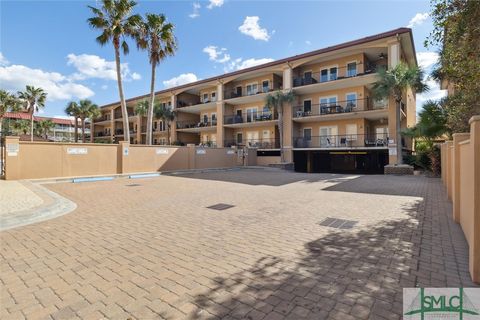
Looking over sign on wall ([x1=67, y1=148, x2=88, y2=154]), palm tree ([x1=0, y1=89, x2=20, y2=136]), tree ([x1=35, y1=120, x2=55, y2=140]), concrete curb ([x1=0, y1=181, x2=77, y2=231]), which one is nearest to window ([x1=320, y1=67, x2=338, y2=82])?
sign on wall ([x1=67, y1=148, x2=88, y2=154])

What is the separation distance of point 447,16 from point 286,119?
2106cm

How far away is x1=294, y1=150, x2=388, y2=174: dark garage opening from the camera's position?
26.3 metres

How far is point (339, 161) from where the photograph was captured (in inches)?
1137

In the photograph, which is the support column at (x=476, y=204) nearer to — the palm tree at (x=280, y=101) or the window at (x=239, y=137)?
the palm tree at (x=280, y=101)

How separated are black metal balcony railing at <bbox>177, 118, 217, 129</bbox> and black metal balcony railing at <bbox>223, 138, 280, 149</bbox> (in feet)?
11.8

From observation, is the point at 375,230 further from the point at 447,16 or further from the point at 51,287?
the point at 51,287

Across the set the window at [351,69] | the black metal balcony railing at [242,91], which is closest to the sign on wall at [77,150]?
the black metal balcony railing at [242,91]

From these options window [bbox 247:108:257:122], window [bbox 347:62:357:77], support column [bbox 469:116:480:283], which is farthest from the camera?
window [bbox 247:108:257:122]

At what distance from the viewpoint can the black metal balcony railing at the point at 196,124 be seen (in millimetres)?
34069

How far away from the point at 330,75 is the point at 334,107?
11.7ft

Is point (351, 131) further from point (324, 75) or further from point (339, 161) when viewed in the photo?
point (324, 75)

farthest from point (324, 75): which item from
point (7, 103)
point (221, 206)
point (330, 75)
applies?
point (7, 103)

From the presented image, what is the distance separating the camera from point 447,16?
19.1 feet

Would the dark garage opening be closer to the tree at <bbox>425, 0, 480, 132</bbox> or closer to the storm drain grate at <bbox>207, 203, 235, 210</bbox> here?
the tree at <bbox>425, 0, 480, 132</bbox>
